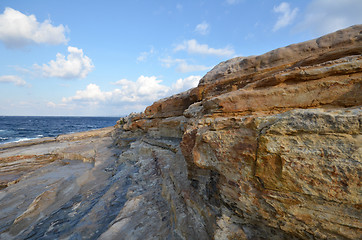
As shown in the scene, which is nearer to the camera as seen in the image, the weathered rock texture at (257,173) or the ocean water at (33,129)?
the weathered rock texture at (257,173)

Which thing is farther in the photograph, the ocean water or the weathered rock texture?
the ocean water

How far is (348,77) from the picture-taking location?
10.5 feet

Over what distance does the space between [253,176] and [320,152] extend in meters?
1.33

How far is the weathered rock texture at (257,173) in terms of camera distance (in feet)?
8.75

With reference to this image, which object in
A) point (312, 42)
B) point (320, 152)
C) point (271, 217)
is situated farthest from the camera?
point (312, 42)

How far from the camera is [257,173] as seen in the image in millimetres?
3352

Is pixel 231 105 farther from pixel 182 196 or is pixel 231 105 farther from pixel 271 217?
pixel 182 196

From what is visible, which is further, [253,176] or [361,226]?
[253,176]

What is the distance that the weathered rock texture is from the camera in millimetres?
2666

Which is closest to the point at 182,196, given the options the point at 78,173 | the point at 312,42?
the point at 312,42

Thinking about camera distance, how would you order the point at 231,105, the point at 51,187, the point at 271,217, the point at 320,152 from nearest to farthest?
the point at 320,152 → the point at 271,217 → the point at 231,105 → the point at 51,187

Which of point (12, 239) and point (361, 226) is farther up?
point (361, 226)

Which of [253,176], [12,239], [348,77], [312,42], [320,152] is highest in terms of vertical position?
[312,42]

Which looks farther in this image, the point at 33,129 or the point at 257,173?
the point at 33,129
